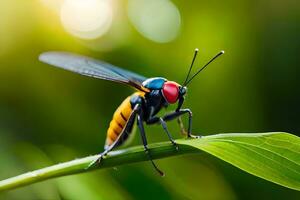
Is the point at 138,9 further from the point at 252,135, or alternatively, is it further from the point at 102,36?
the point at 252,135

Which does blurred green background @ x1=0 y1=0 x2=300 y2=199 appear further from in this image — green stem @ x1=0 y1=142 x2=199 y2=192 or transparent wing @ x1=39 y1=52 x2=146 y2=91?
green stem @ x1=0 y1=142 x2=199 y2=192

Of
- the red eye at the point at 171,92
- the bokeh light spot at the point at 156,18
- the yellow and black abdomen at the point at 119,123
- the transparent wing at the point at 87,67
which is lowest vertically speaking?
the yellow and black abdomen at the point at 119,123

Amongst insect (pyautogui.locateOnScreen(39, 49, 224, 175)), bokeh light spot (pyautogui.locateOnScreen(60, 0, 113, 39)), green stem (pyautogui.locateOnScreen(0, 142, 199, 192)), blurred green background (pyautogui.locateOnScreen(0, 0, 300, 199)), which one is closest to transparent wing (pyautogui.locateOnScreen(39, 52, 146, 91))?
insect (pyautogui.locateOnScreen(39, 49, 224, 175))

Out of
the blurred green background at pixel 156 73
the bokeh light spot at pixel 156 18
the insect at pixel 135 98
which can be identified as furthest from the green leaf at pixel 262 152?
the bokeh light spot at pixel 156 18

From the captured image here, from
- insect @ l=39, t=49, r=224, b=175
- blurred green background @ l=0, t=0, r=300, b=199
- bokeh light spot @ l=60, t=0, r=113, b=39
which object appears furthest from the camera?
bokeh light spot @ l=60, t=0, r=113, b=39

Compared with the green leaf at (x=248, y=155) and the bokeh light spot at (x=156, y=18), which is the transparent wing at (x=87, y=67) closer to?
the green leaf at (x=248, y=155)

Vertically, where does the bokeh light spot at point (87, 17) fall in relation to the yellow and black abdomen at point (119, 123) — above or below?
above

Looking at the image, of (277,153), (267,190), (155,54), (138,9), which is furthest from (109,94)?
(277,153)

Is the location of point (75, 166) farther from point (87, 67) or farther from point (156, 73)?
point (156, 73)
